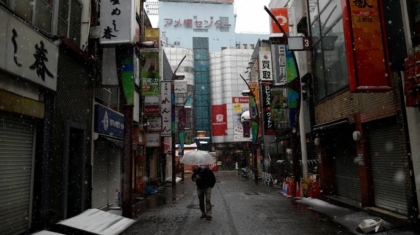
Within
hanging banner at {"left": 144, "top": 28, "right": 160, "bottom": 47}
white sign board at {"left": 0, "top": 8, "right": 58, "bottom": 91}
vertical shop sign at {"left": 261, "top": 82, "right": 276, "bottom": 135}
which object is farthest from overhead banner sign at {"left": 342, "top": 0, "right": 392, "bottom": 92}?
hanging banner at {"left": 144, "top": 28, "right": 160, "bottom": 47}

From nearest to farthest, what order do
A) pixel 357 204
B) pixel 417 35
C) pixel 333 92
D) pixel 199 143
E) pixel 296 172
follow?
1. pixel 417 35
2. pixel 357 204
3. pixel 333 92
4. pixel 296 172
5. pixel 199 143

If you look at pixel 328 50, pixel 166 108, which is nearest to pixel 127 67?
pixel 328 50

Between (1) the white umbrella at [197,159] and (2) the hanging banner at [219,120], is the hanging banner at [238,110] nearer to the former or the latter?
(2) the hanging banner at [219,120]

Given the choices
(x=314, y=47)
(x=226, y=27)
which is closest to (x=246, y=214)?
(x=314, y=47)

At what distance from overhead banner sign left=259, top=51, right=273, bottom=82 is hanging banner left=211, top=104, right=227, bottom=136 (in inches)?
1525

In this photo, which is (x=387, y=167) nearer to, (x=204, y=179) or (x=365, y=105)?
(x=365, y=105)

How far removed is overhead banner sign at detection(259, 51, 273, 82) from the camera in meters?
27.0

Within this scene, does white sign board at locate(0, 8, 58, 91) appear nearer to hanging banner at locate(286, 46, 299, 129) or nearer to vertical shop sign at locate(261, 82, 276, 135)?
hanging banner at locate(286, 46, 299, 129)

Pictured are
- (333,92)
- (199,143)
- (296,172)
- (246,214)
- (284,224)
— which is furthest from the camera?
(199,143)

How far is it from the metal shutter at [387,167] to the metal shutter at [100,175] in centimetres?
1088

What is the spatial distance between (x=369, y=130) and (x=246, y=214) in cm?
557

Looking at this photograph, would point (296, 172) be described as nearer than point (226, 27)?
Yes

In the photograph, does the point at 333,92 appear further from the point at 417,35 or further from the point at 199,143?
the point at 199,143

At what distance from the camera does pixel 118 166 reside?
17672 mm
